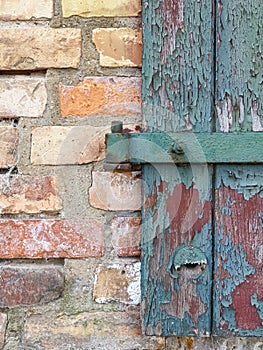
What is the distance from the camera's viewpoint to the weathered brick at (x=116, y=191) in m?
1.07

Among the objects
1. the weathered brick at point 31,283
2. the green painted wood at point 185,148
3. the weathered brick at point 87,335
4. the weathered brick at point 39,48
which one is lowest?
the weathered brick at point 87,335

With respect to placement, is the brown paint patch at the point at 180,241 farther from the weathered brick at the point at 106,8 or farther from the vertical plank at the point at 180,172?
the weathered brick at the point at 106,8

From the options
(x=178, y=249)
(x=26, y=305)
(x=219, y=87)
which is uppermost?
(x=219, y=87)

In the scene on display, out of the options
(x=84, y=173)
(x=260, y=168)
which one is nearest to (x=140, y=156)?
(x=84, y=173)

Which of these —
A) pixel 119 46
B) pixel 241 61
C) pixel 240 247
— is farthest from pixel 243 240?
pixel 119 46

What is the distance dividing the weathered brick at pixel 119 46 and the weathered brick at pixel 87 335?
0.51 metres

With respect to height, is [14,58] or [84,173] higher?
Result: [14,58]

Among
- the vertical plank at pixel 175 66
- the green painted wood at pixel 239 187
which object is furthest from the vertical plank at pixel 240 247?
the vertical plank at pixel 175 66

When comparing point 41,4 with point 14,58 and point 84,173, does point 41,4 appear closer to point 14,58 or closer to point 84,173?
point 14,58

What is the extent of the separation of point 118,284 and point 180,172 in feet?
0.86

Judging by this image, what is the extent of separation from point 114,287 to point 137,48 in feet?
1.60

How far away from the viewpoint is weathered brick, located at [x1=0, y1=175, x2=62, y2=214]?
1075mm

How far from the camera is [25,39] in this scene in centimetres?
107

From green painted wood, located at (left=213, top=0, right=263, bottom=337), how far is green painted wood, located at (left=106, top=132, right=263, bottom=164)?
3cm
